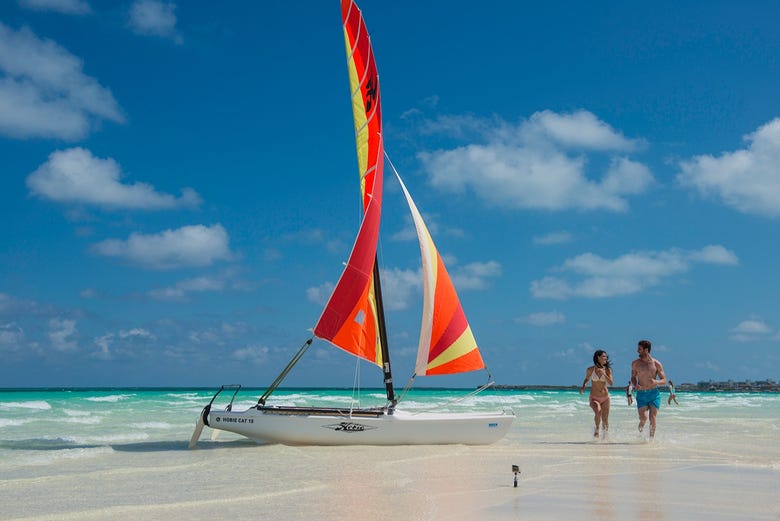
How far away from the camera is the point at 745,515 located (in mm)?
6180

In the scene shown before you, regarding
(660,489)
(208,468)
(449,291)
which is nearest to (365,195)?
(449,291)

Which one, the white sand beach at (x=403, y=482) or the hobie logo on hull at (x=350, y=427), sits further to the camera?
the hobie logo on hull at (x=350, y=427)

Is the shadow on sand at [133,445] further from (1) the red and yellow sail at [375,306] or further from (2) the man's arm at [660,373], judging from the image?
(2) the man's arm at [660,373]

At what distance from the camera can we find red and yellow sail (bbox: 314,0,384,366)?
1295cm

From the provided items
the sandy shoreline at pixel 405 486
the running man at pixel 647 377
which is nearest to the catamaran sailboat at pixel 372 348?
the sandy shoreline at pixel 405 486

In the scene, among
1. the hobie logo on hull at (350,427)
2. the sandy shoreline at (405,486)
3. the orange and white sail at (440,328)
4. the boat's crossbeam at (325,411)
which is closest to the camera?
the sandy shoreline at (405,486)

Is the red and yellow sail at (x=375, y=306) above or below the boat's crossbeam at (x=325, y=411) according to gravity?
above

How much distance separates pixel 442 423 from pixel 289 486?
4.81m

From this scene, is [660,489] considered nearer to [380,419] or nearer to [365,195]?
[380,419]

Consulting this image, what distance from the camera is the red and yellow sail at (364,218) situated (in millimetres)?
12953

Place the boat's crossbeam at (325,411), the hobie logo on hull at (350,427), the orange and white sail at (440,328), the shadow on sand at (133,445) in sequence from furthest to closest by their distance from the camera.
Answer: the orange and white sail at (440,328) < the shadow on sand at (133,445) < the boat's crossbeam at (325,411) < the hobie logo on hull at (350,427)

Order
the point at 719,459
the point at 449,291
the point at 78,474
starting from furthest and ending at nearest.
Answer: the point at 449,291 → the point at 719,459 → the point at 78,474

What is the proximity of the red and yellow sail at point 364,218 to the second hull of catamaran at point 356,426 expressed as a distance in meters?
1.34

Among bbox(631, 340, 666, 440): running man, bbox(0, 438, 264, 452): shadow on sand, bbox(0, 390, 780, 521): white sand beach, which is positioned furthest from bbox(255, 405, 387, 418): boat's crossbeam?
bbox(631, 340, 666, 440): running man
